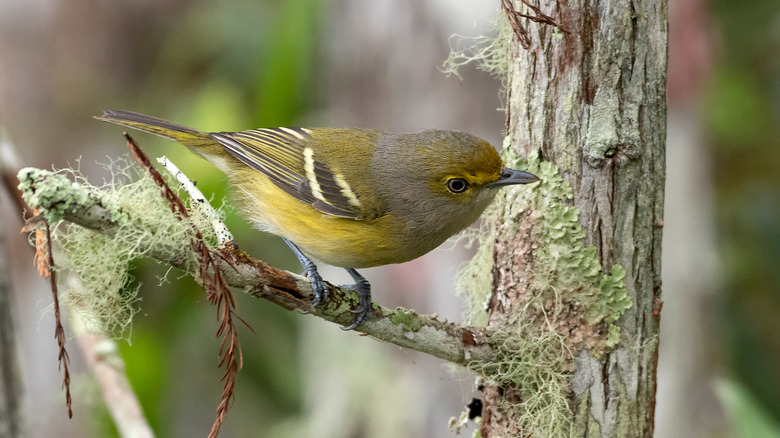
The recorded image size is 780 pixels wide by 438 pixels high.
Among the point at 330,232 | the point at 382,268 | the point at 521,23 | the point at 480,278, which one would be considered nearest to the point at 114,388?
the point at 330,232

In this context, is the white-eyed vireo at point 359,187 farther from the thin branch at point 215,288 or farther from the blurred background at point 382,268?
the blurred background at point 382,268

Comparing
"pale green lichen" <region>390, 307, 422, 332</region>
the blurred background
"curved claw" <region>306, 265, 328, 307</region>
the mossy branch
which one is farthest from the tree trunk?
the blurred background

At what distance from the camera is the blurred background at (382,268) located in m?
4.90

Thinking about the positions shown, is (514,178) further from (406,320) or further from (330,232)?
(330,232)

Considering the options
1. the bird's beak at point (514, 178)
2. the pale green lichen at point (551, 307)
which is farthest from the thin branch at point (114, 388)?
the bird's beak at point (514, 178)

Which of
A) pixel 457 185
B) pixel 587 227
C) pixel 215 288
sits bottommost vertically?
pixel 215 288

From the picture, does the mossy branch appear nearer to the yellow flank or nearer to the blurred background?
the yellow flank

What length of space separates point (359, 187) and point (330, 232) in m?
0.26

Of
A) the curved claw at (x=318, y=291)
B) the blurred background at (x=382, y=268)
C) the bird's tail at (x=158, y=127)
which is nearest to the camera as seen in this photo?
the curved claw at (x=318, y=291)

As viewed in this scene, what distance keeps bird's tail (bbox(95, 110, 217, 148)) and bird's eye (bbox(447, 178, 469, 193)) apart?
3.69 ft

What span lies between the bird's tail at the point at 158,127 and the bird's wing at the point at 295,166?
0.11 metres

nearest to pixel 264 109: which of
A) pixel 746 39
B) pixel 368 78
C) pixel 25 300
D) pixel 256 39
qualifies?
pixel 368 78

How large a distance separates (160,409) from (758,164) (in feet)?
15.4

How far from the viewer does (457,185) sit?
120 inches
